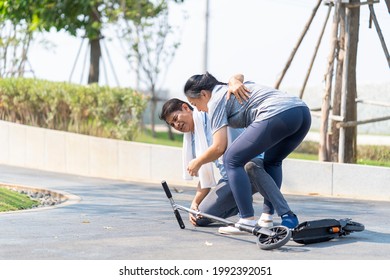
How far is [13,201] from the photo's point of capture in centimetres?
1175

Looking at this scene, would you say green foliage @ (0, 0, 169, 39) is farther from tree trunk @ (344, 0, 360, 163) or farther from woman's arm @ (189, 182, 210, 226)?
woman's arm @ (189, 182, 210, 226)

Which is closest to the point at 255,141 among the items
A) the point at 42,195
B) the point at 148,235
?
the point at 148,235

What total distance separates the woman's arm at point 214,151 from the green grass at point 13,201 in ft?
10.2

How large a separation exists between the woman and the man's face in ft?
1.61

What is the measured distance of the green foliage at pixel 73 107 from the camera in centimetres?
1844

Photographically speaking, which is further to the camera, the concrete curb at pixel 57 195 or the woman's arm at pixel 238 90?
the concrete curb at pixel 57 195

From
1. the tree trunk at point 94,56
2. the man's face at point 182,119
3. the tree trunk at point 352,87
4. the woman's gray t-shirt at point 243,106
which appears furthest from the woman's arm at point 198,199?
the tree trunk at point 94,56

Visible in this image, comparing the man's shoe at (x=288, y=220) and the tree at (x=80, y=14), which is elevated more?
the tree at (x=80, y=14)

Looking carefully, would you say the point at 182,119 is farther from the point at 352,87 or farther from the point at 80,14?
the point at 80,14

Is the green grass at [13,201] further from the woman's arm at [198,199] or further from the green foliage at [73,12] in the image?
the green foliage at [73,12]

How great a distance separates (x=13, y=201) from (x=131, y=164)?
5.18 metres
